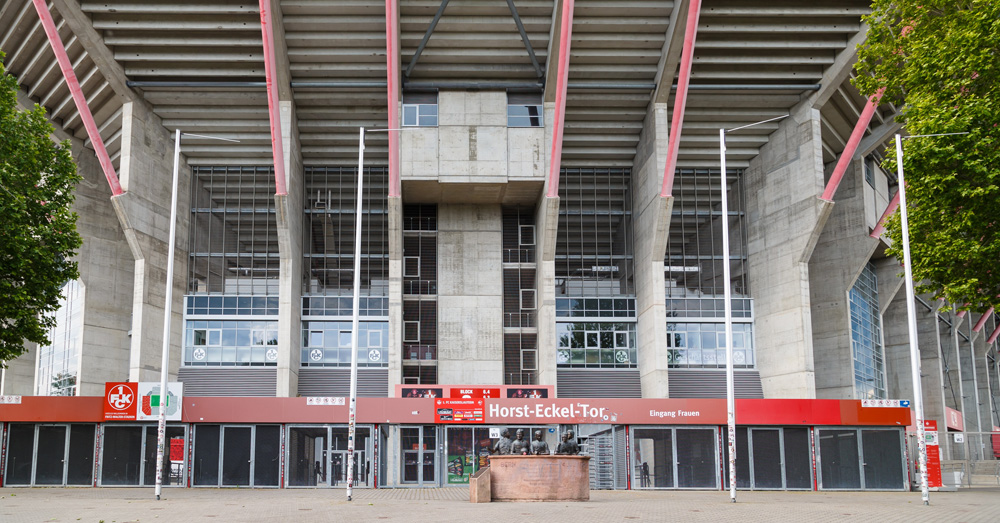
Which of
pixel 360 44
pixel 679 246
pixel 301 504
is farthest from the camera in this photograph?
pixel 679 246

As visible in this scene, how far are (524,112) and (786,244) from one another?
14481 mm

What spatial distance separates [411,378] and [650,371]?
11.9 m

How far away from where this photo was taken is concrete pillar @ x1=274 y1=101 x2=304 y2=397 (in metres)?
41.1

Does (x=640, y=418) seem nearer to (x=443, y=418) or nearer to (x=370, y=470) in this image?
(x=443, y=418)

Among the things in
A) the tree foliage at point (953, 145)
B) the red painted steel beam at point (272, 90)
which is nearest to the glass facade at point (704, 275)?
the red painted steel beam at point (272, 90)

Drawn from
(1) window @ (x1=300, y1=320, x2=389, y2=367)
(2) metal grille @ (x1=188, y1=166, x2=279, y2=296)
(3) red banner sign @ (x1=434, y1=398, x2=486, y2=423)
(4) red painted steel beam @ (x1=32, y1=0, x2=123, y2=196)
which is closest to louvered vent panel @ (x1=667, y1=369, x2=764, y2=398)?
(3) red banner sign @ (x1=434, y1=398, x2=486, y2=423)

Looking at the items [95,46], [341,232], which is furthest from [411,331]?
[95,46]

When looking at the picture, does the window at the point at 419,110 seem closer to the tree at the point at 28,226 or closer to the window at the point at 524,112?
the window at the point at 524,112

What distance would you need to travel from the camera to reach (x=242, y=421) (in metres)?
32.8

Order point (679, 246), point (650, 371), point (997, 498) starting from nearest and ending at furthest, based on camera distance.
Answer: point (997, 498), point (650, 371), point (679, 246)

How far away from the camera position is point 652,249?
42.4m

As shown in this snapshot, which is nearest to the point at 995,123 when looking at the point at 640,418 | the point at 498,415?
the point at 640,418

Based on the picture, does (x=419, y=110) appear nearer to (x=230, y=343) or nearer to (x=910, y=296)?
(x=230, y=343)

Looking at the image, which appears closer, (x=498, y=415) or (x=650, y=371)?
(x=498, y=415)
